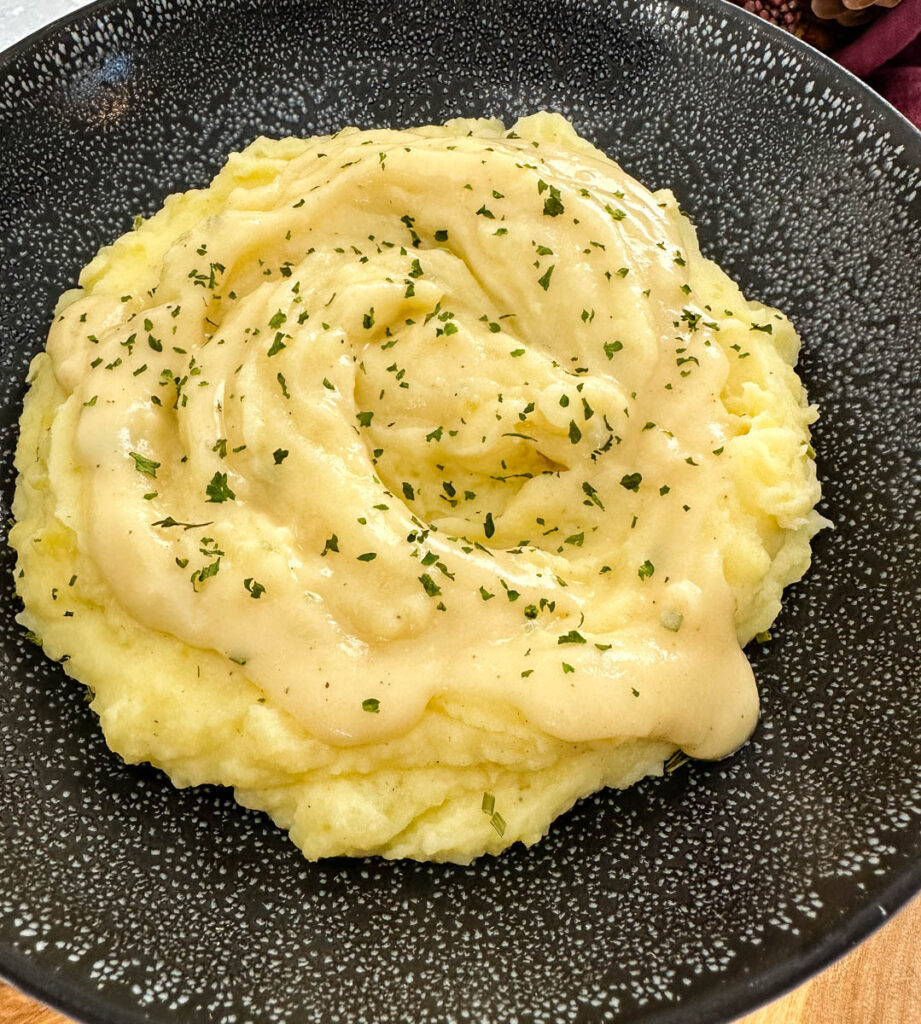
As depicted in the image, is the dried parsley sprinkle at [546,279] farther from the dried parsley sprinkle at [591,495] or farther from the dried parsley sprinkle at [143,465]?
the dried parsley sprinkle at [143,465]

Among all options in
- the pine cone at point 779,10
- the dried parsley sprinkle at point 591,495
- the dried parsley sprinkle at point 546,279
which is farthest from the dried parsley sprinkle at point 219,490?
the pine cone at point 779,10

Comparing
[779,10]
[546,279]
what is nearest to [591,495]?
[546,279]

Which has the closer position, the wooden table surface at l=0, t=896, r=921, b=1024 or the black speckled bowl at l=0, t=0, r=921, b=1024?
the black speckled bowl at l=0, t=0, r=921, b=1024

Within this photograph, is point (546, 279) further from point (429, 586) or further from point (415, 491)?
point (429, 586)

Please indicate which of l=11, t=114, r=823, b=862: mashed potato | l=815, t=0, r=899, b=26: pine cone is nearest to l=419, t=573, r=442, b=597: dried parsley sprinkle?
l=11, t=114, r=823, b=862: mashed potato

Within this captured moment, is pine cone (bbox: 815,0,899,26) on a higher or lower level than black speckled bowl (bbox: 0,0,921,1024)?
higher

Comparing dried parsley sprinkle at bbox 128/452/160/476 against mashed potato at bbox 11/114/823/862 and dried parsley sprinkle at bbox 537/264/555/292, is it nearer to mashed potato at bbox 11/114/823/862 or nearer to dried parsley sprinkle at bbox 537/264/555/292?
mashed potato at bbox 11/114/823/862
